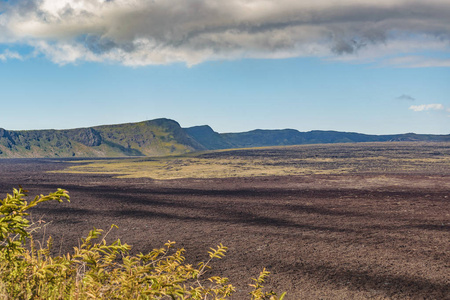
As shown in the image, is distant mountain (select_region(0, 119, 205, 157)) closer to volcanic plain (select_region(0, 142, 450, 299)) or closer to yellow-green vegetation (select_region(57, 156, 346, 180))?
yellow-green vegetation (select_region(57, 156, 346, 180))

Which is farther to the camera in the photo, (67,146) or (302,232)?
(67,146)

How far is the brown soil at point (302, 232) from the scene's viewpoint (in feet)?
31.6

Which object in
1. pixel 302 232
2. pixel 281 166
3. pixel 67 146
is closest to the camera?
pixel 302 232

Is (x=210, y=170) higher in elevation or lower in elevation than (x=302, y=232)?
lower

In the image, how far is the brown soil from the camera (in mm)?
9617

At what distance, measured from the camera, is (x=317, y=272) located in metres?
10.2

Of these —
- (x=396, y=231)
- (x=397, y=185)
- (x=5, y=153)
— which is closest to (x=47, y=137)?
(x=5, y=153)

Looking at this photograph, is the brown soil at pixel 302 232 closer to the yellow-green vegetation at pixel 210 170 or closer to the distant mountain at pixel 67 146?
the yellow-green vegetation at pixel 210 170

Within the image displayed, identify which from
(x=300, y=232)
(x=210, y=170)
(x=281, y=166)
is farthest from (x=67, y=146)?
(x=300, y=232)

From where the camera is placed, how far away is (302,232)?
14844mm

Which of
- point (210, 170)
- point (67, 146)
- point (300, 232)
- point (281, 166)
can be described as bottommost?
point (210, 170)

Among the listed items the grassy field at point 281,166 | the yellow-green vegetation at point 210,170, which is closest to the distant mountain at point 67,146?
the grassy field at point 281,166

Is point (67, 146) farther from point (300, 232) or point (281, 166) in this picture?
point (300, 232)

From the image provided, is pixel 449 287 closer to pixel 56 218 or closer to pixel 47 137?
pixel 56 218
